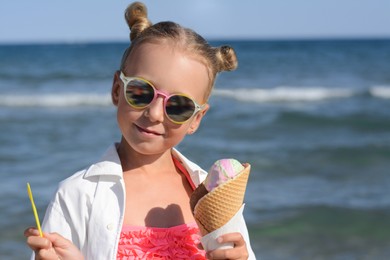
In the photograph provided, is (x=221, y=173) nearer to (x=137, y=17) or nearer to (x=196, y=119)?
(x=196, y=119)

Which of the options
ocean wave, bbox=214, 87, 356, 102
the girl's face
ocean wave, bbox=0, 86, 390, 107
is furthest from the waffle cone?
ocean wave, bbox=214, 87, 356, 102

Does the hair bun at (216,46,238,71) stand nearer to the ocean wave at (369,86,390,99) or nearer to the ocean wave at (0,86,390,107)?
the ocean wave at (0,86,390,107)

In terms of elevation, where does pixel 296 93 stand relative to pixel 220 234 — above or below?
below

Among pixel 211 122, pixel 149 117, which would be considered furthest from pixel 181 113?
pixel 211 122

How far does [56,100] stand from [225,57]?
14278 millimetres

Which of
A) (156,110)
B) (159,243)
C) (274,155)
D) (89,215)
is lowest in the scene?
(274,155)

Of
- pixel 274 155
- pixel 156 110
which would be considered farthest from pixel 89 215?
pixel 274 155

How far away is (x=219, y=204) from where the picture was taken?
2.02 m

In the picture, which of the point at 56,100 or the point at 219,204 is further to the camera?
the point at 56,100

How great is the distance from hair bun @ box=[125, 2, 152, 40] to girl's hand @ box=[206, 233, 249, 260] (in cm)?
74

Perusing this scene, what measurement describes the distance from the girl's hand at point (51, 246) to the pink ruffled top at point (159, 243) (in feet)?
0.57

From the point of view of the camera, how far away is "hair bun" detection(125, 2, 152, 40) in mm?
A: 2338

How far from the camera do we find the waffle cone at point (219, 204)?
2.02 metres

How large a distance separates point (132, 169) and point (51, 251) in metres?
0.47
